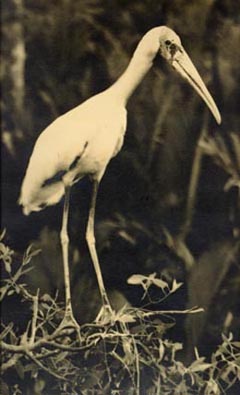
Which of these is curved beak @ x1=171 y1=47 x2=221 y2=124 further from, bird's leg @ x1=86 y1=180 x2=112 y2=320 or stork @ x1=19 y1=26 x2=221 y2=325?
bird's leg @ x1=86 y1=180 x2=112 y2=320

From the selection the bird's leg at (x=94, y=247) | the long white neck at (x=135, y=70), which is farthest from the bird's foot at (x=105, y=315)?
the long white neck at (x=135, y=70)

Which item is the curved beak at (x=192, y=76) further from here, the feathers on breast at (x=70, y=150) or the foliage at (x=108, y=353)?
the foliage at (x=108, y=353)

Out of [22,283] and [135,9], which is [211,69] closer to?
[135,9]

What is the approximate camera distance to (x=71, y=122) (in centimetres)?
159

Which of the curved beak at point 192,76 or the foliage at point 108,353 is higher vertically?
the curved beak at point 192,76

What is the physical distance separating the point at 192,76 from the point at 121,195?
1.20 ft

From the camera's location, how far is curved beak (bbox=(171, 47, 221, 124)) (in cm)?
156

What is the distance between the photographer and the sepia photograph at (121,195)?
1.56 meters

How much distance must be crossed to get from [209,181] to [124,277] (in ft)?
1.12

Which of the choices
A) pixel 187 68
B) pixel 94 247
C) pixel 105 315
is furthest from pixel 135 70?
pixel 105 315

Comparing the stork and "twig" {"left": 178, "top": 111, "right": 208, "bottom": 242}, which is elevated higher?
the stork

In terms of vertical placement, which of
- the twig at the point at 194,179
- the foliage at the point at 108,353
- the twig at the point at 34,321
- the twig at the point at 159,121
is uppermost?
the twig at the point at 159,121

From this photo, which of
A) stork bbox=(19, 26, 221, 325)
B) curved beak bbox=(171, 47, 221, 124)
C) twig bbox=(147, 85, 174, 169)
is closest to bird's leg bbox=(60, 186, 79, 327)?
stork bbox=(19, 26, 221, 325)

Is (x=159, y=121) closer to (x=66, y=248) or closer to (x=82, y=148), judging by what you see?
(x=82, y=148)
